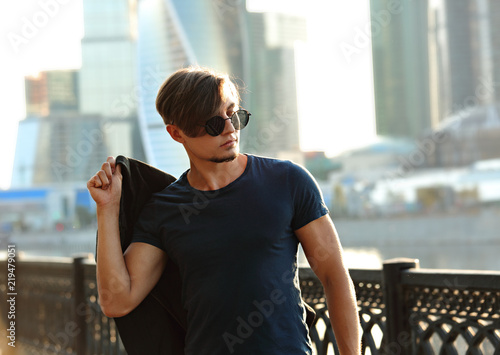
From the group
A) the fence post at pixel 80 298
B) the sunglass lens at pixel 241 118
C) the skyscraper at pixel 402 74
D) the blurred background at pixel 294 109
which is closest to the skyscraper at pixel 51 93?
the blurred background at pixel 294 109

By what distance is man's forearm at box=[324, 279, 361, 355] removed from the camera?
152 cm

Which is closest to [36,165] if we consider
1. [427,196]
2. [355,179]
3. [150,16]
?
[150,16]

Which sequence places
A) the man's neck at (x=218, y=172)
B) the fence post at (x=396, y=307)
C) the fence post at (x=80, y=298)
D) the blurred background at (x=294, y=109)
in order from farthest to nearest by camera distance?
the blurred background at (x=294, y=109), the fence post at (x=80, y=298), the fence post at (x=396, y=307), the man's neck at (x=218, y=172)

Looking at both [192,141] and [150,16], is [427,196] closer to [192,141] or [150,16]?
[150,16]

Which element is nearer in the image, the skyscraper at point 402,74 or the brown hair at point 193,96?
the brown hair at point 193,96

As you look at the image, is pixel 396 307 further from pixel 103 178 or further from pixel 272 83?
pixel 272 83

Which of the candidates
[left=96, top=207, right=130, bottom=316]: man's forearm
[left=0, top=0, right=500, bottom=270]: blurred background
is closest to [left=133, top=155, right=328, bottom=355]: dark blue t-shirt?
[left=96, top=207, right=130, bottom=316]: man's forearm

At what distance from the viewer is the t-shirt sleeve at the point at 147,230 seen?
5.25 ft

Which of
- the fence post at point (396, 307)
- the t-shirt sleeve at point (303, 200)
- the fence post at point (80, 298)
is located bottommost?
the fence post at point (80, 298)

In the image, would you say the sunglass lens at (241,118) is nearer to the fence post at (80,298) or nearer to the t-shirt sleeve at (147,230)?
the t-shirt sleeve at (147,230)

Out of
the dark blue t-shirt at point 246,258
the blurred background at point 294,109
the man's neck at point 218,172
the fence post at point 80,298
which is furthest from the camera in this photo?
the blurred background at point 294,109

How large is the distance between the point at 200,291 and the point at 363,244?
5585cm

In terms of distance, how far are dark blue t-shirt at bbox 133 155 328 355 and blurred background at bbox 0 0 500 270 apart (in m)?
58.8

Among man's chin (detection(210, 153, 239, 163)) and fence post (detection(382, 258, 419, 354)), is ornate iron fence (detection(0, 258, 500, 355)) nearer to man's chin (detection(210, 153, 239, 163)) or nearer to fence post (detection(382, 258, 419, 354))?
fence post (detection(382, 258, 419, 354))
